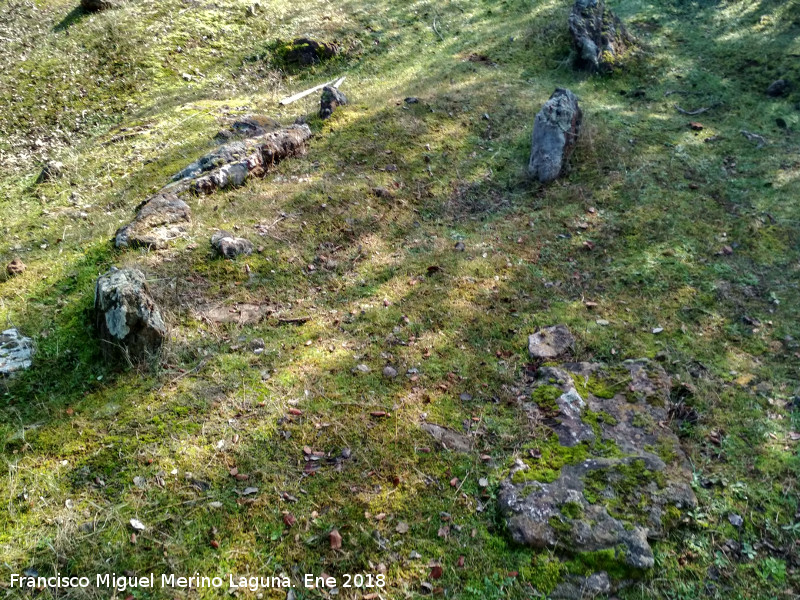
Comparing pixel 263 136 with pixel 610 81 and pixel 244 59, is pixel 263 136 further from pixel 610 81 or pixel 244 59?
pixel 610 81

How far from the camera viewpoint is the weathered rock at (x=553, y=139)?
412 inches

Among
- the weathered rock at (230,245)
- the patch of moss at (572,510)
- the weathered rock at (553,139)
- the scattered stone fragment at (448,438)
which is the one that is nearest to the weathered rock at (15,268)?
the weathered rock at (230,245)

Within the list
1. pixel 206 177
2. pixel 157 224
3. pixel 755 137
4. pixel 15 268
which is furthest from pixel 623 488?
pixel 755 137

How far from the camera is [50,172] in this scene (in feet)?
34.9

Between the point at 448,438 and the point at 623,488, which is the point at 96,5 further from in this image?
the point at 623,488

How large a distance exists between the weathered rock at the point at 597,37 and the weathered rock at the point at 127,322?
14.5 metres

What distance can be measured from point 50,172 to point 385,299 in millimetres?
8618

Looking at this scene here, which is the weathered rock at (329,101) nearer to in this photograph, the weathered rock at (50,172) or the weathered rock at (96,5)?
the weathered rock at (50,172)

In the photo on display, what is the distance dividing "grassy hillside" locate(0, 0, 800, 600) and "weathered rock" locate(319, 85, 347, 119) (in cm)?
28

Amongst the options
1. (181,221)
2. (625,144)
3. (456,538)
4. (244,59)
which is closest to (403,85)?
(244,59)

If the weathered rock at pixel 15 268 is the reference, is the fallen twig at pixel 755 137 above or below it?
below

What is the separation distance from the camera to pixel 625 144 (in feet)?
37.6

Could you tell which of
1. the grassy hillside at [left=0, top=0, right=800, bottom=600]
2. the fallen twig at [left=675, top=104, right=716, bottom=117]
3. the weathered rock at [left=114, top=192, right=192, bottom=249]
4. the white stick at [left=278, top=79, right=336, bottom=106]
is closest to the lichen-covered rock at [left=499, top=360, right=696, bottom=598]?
the grassy hillside at [left=0, top=0, right=800, bottom=600]

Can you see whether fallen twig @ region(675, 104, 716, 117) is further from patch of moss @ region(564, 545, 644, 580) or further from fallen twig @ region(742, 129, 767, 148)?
patch of moss @ region(564, 545, 644, 580)
